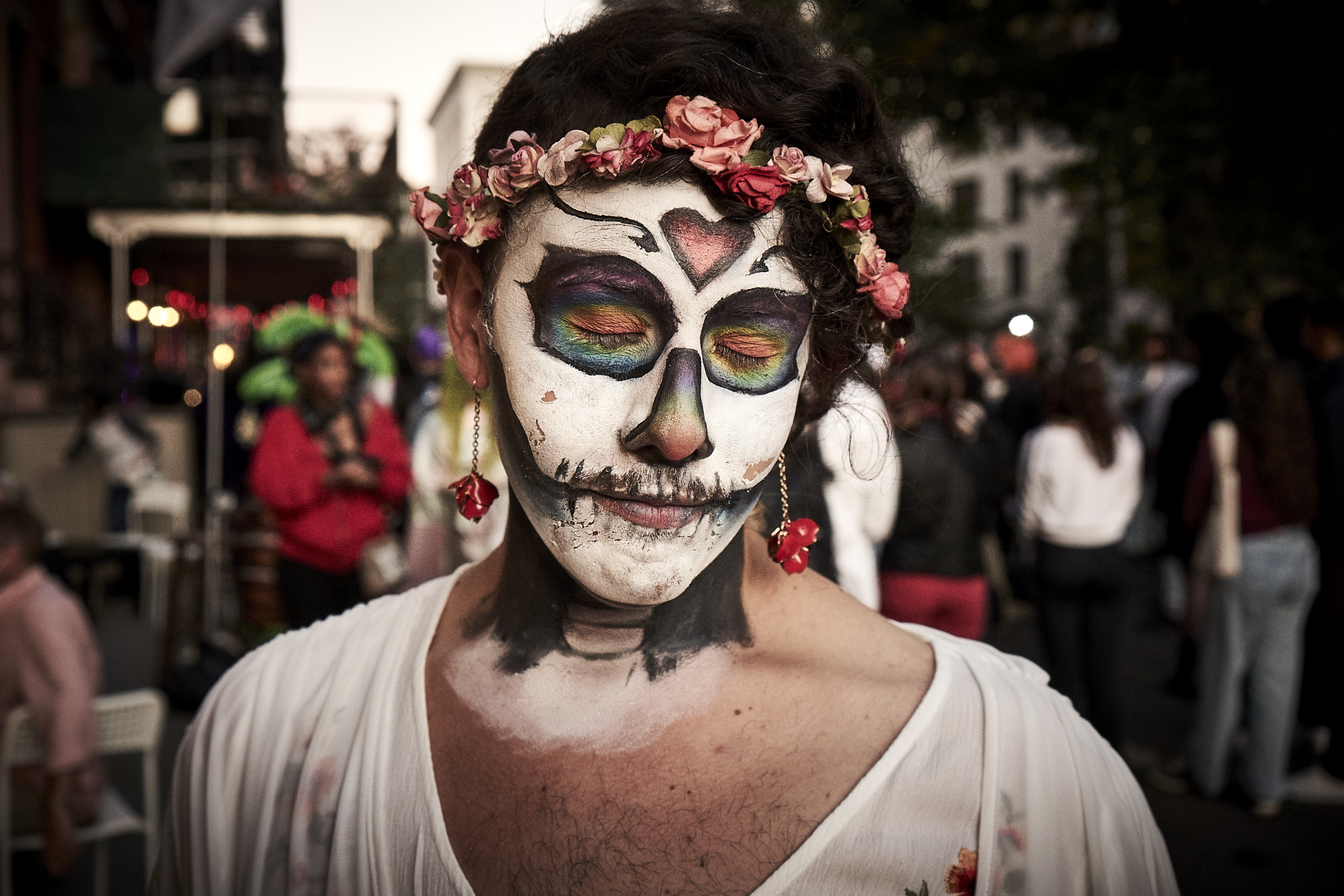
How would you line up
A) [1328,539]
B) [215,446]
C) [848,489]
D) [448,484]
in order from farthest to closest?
1. [215,446]
2. [1328,539]
3. [448,484]
4. [848,489]

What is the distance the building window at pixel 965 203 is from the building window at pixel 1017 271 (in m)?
2.95

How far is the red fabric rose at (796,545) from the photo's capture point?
1434mm

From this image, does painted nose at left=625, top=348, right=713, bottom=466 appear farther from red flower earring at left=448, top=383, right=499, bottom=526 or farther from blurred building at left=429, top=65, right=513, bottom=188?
blurred building at left=429, top=65, right=513, bottom=188

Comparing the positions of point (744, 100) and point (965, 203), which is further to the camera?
point (965, 203)

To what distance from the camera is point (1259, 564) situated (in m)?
4.35

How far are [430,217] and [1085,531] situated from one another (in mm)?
3577

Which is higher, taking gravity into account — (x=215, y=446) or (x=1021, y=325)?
(x=1021, y=325)

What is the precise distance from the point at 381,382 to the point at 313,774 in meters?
5.19

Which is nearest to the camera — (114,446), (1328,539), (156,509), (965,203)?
(1328,539)

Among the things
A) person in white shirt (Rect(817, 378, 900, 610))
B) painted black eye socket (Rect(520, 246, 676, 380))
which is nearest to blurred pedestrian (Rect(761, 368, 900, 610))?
person in white shirt (Rect(817, 378, 900, 610))

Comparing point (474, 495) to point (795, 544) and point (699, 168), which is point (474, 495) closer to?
point (795, 544)

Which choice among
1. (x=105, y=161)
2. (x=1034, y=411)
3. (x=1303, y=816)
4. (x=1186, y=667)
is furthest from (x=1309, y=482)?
(x=105, y=161)

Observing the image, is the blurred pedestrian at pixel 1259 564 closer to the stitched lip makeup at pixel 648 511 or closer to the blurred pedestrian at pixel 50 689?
the stitched lip makeup at pixel 648 511

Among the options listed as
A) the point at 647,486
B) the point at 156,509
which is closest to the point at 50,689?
the point at 647,486
